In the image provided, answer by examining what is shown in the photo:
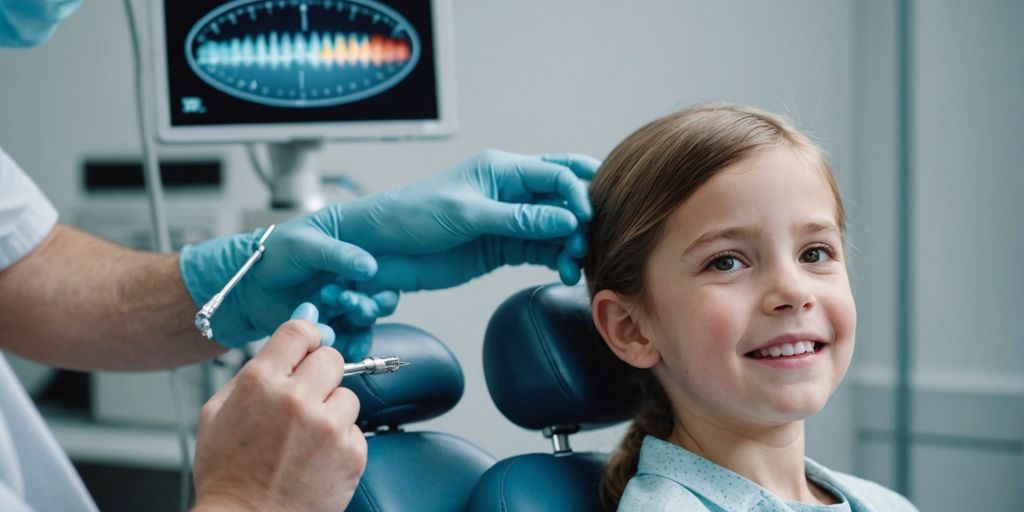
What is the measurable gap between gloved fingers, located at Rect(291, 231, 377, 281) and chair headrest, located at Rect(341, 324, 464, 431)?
0.10 meters

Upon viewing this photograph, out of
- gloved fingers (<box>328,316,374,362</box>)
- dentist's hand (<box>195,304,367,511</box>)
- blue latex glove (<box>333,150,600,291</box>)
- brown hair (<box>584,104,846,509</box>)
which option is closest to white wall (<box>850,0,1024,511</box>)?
brown hair (<box>584,104,846,509</box>)

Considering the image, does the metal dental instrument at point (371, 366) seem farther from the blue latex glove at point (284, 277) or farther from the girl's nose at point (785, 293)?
the girl's nose at point (785, 293)

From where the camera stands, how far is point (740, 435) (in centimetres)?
115

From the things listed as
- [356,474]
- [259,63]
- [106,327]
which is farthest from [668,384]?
[259,63]

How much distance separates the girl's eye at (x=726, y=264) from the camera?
3.58ft

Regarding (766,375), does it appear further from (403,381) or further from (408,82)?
(408,82)

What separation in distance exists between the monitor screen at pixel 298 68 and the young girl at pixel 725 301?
625mm

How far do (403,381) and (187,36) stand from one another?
2.91 feet

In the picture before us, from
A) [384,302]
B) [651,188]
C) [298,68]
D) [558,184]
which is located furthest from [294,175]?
[651,188]

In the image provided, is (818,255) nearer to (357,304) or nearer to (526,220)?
(526,220)

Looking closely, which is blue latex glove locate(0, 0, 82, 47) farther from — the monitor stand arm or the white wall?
the white wall

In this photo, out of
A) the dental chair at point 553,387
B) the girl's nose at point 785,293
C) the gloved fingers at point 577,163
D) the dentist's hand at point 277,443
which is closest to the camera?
the dentist's hand at point 277,443

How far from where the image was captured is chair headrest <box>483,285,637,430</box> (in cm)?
117

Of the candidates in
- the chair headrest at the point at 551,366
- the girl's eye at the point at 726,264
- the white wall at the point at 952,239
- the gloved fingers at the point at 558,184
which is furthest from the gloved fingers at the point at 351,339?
the white wall at the point at 952,239
